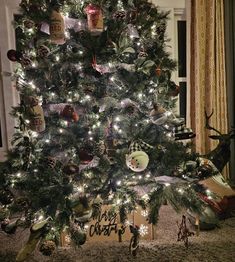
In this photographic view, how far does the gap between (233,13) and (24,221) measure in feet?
8.19

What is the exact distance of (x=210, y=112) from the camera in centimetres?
264

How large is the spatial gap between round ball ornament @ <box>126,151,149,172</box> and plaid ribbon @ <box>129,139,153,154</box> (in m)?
0.08

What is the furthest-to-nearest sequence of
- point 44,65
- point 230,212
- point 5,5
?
point 5,5 < point 230,212 < point 44,65

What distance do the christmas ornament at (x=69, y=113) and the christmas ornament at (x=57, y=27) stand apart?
0.38m

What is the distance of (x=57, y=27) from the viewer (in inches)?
61.1

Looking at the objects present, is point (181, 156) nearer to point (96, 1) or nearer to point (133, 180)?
point (133, 180)

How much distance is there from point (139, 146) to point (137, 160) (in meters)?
0.14

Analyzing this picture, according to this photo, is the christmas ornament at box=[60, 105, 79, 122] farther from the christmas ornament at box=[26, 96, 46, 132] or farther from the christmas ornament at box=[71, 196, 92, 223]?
the christmas ornament at box=[71, 196, 92, 223]

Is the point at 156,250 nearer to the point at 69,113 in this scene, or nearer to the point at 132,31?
the point at 69,113

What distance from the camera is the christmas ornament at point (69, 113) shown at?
157 centimetres

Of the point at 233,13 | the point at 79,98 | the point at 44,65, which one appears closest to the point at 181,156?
the point at 79,98

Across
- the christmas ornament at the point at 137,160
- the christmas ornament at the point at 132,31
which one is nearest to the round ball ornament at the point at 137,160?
the christmas ornament at the point at 137,160

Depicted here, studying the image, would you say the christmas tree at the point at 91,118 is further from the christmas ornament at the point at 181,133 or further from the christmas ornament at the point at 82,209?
the christmas ornament at the point at 181,133

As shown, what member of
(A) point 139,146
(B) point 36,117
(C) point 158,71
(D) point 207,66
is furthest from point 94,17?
(D) point 207,66
